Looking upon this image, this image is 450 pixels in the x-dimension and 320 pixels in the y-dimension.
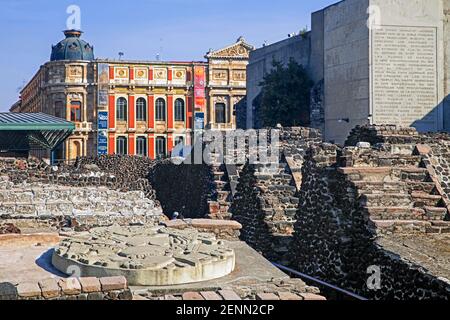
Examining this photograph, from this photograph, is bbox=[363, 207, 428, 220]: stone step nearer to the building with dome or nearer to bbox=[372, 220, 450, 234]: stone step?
bbox=[372, 220, 450, 234]: stone step

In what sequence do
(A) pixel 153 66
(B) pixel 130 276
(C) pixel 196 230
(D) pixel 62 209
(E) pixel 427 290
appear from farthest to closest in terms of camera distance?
(A) pixel 153 66 → (D) pixel 62 209 → (C) pixel 196 230 → (E) pixel 427 290 → (B) pixel 130 276

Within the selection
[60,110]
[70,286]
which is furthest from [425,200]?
[60,110]

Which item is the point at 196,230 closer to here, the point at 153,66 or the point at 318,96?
the point at 318,96

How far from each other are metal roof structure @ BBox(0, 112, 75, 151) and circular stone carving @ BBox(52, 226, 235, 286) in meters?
20.2

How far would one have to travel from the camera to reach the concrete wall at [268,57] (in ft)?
85.8

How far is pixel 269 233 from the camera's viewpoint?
11.0m

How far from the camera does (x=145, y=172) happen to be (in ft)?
80.2

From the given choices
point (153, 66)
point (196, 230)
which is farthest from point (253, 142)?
point (153, 66)

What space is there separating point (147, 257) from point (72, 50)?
44323 millimetres

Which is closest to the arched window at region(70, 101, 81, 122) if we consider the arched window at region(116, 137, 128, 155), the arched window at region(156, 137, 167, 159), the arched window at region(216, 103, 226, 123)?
the arched window at region(116, 137, 128, 155)

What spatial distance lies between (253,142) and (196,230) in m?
6.70

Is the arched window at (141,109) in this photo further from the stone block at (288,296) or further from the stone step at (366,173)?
the stone block at (288,296)

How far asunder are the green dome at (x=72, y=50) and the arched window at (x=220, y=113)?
1051 centimetres

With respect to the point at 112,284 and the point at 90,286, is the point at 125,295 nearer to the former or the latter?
the point at 112,284
